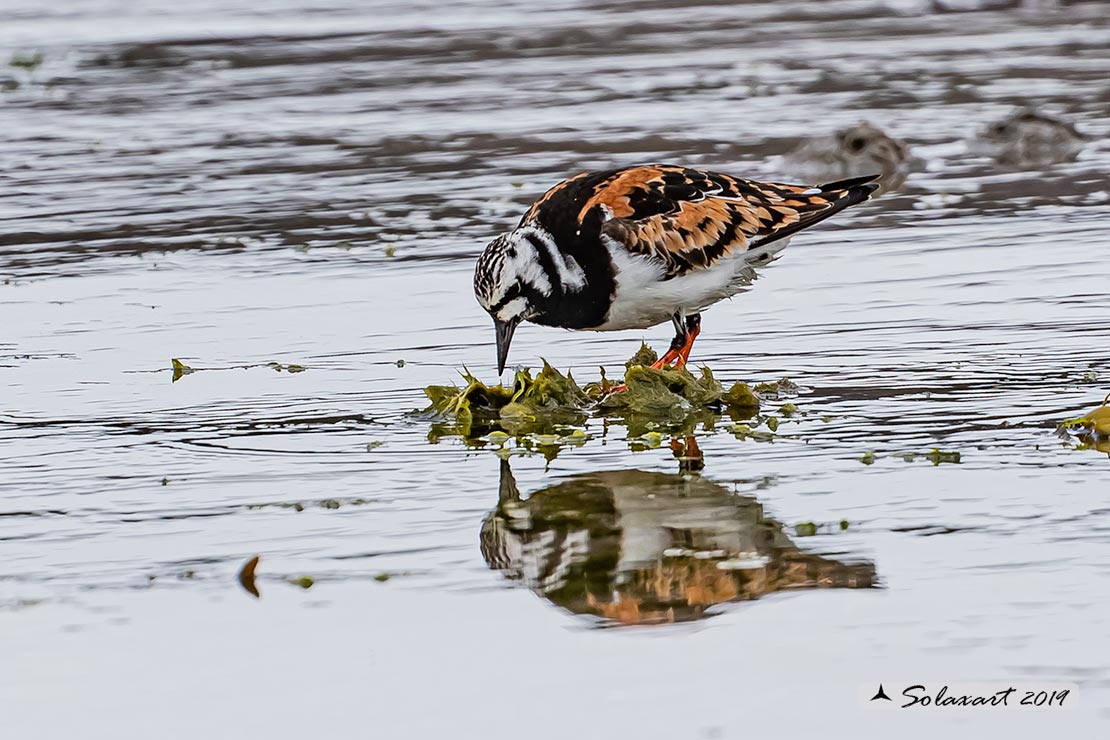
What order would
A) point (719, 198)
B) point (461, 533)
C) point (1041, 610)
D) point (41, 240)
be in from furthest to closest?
point (41, 240) → point (719, 198) → point (461, 533) → point (1041, 610)

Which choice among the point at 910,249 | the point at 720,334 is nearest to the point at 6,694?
the point at 720,334

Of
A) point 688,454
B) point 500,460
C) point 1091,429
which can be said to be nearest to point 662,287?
point 688,454

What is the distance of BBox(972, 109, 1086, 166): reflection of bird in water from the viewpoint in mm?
12609

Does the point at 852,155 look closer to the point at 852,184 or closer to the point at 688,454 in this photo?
the point at 852,184

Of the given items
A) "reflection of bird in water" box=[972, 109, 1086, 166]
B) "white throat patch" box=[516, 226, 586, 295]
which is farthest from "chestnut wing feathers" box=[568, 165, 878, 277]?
"reflection of bird in water" box=[972, 109, 1086, 166]

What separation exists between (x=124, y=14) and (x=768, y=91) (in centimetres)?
1107

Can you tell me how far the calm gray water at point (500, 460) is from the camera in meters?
4.39

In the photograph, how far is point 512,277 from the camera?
6988 millimetres

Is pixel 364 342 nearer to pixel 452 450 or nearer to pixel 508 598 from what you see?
pixel 452 450

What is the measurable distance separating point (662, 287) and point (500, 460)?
3.78ft

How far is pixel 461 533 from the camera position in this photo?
5.55 meters

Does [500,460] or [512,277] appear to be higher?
[512,277]

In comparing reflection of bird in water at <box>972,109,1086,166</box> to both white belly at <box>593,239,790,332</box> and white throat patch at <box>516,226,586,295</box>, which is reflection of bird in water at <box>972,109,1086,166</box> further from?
white throat patch at <box>516,226,586,295</box>

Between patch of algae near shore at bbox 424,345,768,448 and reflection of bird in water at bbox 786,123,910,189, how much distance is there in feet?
18.2
